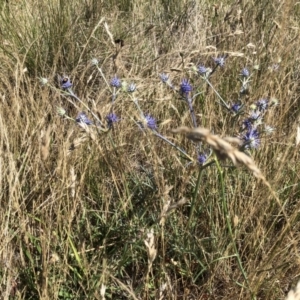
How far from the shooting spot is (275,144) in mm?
1438

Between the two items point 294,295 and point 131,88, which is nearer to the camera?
point 294,295

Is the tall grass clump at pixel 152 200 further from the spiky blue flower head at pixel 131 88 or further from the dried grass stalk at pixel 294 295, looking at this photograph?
the dried grass stalk at pixel 294 295

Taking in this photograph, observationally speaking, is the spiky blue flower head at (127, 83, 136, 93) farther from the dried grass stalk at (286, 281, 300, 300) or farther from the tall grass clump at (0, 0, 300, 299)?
the dried grass stalk at (286, 281, 300, 300)

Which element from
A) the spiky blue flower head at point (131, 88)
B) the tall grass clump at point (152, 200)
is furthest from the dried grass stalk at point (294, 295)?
the spiky blue flower head at point (131, 88)

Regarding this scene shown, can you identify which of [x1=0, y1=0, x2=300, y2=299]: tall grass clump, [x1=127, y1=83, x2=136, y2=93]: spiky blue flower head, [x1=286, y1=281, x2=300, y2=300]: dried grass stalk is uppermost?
[x1=127, y1=83, x2=136, y2=93]: spiky blue flower head

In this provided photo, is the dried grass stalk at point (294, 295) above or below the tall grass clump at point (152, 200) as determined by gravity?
above

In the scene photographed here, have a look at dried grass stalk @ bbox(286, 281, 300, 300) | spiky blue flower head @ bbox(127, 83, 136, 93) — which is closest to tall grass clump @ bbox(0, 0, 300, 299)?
spiky blue flower head @ bbox(127, 83, 136, 93)

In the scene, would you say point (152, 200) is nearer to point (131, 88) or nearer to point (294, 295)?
point (131, 88)

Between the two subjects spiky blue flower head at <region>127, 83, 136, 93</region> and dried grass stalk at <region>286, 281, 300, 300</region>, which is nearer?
dried grass stalk at <region>286, 281, 300, 300</region>

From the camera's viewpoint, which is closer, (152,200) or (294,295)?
(294,295)

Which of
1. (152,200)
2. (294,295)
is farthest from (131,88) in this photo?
(294,295)

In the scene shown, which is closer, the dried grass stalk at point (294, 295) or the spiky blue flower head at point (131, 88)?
the dried grass stalk at point (294, 295)

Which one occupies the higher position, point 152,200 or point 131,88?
A: point 131,88

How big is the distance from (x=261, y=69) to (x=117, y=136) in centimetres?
65
